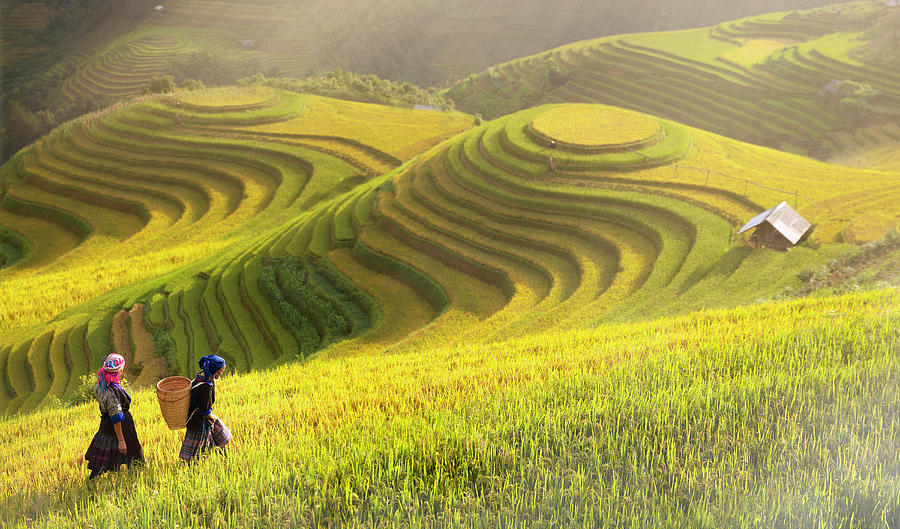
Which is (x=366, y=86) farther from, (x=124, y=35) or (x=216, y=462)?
(x=124, y=35)

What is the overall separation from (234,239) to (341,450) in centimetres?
3102

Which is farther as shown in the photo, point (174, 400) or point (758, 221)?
point (758, 221)

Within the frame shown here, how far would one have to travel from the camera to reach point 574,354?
9633 millimetres

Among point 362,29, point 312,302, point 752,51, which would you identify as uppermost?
point 362,29

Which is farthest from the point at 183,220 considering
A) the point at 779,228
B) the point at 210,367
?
the point at 779,228

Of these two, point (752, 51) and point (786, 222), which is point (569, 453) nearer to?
point (786, 222)

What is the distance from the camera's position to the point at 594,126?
3203 cm

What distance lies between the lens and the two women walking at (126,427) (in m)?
6.45

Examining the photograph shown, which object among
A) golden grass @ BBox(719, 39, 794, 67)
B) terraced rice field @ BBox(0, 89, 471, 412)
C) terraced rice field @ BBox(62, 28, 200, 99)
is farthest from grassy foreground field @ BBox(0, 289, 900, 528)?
terraced rice field @ BBox(62, 28, 200, 99)

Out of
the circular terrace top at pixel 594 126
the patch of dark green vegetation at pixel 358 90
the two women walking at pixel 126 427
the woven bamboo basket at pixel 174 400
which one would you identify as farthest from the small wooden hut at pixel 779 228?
the patch of dark green vegetation at pixel 358 90

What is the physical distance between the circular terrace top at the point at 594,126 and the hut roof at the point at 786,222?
35.1 ft

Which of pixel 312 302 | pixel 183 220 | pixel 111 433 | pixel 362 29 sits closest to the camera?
pixel 111 433

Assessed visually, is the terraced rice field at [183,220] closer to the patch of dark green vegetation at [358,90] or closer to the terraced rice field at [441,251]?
the terraced rice field at [441,251]

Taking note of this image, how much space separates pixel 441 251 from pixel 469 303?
3998mm
